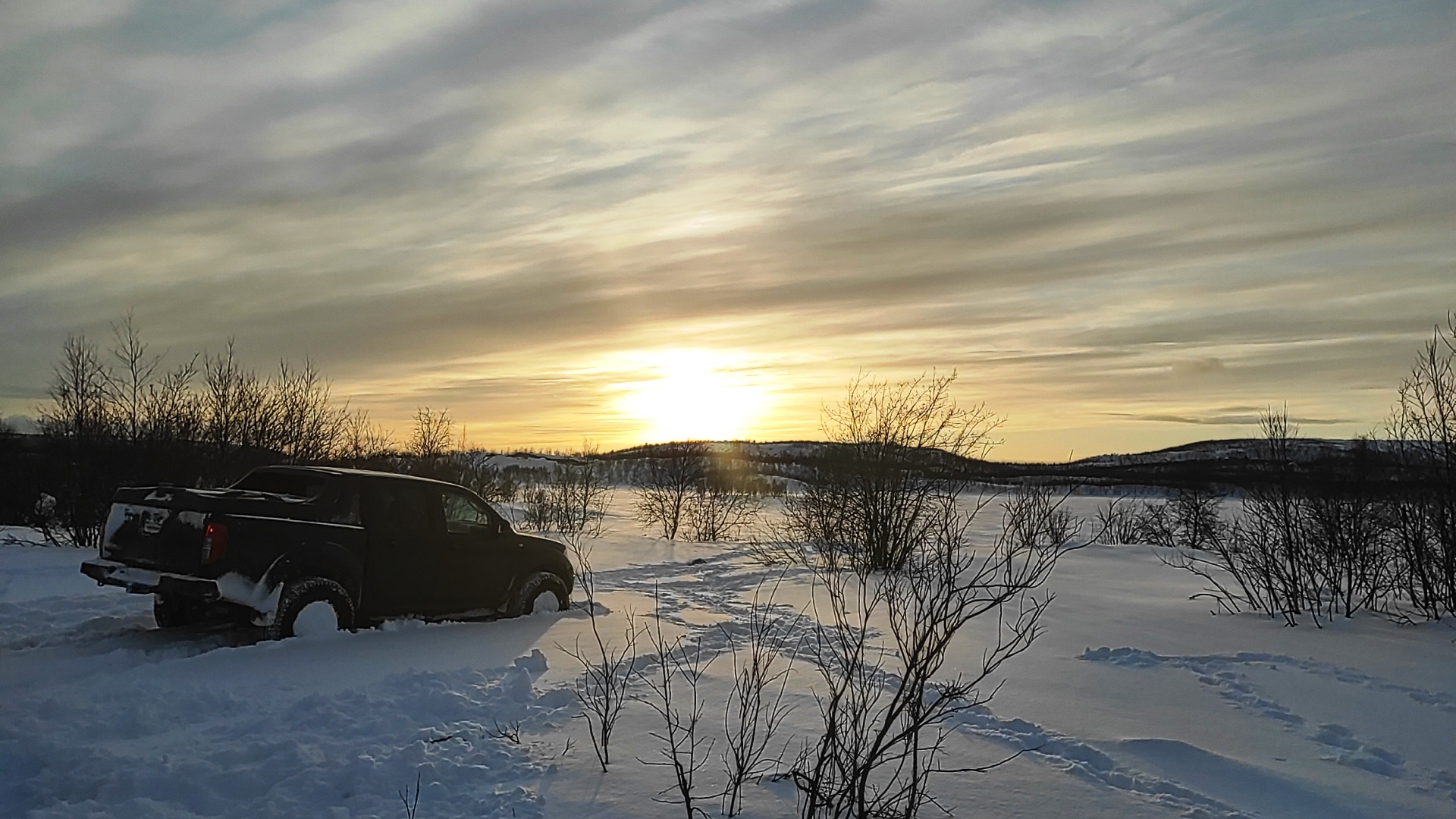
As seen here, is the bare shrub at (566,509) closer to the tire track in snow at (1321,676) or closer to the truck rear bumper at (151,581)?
the truck rear bumper at (151,581)

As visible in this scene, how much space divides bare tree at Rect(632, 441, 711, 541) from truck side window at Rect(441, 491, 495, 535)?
55.6 feet

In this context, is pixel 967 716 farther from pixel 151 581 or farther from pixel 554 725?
pixel 151 581

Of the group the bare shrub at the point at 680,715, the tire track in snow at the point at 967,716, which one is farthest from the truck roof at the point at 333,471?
the tire track in snow at the point at 967,716

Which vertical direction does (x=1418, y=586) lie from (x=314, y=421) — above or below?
below

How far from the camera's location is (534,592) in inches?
390

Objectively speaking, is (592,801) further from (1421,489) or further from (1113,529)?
(1113,529)

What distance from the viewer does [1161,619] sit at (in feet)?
33.0

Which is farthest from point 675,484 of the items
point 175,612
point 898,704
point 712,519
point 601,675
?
point 898,704

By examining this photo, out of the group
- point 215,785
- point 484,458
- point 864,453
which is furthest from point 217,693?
point 484,458

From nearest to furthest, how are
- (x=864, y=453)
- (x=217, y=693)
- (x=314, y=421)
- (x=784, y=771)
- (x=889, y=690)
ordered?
1. (x=784, y=771)
2. (x=217, y=693)
3. (x=889, y=690)
4. (x=864, y=453)
5. (x=314, y=421)

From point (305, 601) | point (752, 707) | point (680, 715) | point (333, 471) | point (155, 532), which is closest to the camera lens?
point (752, 707)

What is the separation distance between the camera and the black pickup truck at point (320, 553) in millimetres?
7789

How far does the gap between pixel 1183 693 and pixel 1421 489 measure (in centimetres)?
601

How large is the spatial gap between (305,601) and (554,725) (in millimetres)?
3452
